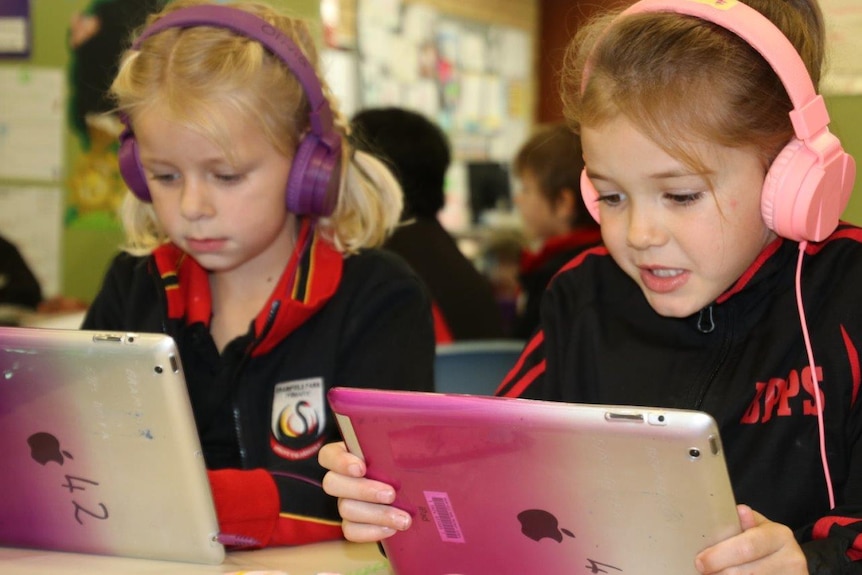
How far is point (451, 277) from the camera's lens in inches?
96.0

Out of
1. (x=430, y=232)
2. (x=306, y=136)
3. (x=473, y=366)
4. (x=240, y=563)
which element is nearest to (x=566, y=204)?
(x=430, y=232)

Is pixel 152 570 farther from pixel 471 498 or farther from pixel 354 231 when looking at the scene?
pixel 354 231

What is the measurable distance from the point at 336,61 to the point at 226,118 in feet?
11.9

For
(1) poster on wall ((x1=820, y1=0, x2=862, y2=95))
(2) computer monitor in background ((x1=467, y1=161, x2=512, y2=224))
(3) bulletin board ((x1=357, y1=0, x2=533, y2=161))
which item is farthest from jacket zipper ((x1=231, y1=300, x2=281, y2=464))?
(2) computer monitor in background ((x1=467, y1=161, x2=512, y2=224))

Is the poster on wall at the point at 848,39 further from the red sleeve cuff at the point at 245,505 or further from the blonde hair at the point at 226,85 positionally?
the red sleeve cuff at the point at 245,505

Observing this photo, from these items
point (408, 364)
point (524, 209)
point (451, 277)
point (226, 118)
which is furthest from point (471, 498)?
point (524, 209)

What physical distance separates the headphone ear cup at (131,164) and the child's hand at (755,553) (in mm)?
961

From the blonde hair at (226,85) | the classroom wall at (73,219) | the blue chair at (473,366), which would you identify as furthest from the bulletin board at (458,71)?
the blonde hair at (226,85)

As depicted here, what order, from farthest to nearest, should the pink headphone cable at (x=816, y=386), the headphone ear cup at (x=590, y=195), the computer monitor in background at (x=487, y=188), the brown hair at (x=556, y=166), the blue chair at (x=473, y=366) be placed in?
the computer monitor in background at (x=487, y=188) → the brown hair at (x=556, y=166) → the blue chair at (x=473, y=366) → the headphone ear cup at (x=590, y=195) → the pink headphone cable at (x=816, y=386)

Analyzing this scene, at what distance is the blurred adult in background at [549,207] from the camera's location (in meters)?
2.68

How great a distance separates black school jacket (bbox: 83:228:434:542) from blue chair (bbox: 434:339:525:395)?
1.17 ft

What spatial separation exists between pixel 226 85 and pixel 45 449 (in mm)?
598

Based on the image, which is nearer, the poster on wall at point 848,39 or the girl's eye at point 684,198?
the girl's eye at point 684,198

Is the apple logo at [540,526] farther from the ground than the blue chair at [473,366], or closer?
farther from the ground
